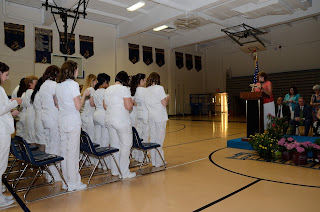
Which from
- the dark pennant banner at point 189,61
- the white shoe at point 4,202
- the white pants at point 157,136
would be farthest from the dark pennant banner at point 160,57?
the white shoe at point 4,202

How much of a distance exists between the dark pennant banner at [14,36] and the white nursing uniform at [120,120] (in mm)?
8993


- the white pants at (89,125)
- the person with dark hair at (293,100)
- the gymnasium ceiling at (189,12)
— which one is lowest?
the white pants at (89,125)

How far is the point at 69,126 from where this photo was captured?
10.9ft

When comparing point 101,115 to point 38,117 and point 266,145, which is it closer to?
point 38,117

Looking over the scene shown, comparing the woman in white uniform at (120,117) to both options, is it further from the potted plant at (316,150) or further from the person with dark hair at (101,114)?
the potted plant at (316,150)

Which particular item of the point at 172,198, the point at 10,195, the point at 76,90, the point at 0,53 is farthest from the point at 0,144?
the point at 0,53

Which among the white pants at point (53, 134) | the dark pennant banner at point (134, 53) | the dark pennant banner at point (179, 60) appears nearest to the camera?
the white pants at point (53, 134)

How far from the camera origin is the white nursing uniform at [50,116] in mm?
3775

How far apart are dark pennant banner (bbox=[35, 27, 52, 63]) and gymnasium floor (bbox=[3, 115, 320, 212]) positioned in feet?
30.7

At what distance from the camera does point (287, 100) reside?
8.29 meters

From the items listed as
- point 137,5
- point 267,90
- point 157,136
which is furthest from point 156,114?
point 137,5

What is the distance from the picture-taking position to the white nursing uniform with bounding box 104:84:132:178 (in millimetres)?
3797

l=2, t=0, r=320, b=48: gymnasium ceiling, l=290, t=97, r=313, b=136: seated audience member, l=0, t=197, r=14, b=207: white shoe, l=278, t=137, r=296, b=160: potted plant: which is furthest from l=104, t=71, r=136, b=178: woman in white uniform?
l=2, t=0, r=320, b=48: gymnasium ceiling

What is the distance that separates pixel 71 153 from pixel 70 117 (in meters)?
0.47
